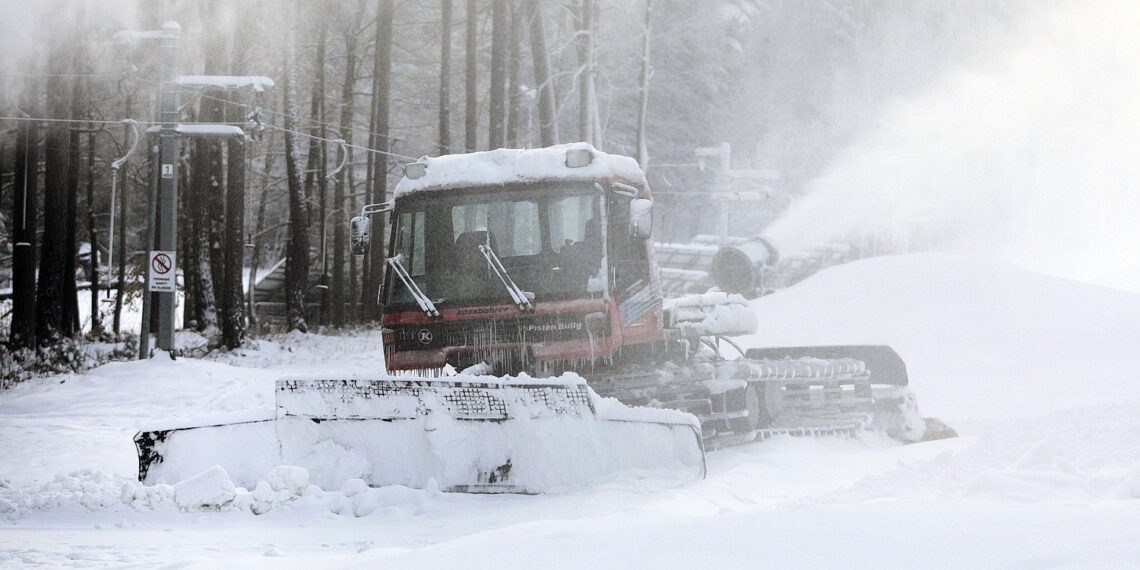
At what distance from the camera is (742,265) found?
13.8m

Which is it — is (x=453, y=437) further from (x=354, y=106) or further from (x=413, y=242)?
(x=354, y=106)

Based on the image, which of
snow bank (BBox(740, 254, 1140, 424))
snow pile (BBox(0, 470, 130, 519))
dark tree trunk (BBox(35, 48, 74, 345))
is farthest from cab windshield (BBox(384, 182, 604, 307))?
dark tree trunk (BBox(35, 48, 74, 345))

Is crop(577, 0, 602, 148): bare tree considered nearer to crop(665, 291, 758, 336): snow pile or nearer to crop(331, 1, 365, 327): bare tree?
crop(331, 1, 365, 327): bare tree

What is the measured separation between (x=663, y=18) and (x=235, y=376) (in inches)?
1693

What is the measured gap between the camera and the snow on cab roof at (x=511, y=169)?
10172mm

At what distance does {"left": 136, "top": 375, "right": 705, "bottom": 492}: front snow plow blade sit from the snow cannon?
5344 mm

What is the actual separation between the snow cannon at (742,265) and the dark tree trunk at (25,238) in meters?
16.8

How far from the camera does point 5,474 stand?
409 inches

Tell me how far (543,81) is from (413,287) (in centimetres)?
2203

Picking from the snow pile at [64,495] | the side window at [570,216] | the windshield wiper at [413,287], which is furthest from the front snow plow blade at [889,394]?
the snow pile at [64,495]

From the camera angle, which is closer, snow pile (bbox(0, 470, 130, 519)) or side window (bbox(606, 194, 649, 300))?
snow pile (bbox(0, 470, 130, 519))

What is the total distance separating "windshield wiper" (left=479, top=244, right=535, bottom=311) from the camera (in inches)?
389

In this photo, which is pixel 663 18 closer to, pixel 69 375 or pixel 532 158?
pixel 69 375

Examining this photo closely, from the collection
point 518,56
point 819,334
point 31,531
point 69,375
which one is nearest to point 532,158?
point 31,531
